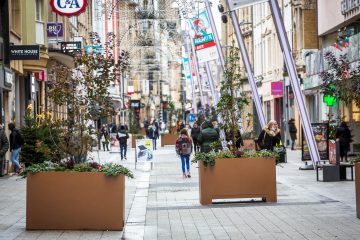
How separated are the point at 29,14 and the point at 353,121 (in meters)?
14.8

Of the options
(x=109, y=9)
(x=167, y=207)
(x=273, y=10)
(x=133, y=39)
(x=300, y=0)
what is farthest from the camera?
(x=133, y=39)

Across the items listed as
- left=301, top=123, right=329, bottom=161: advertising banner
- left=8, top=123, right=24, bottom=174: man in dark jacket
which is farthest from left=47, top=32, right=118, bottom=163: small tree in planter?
left=301, top=123, right=329, bottom=161: advertising banner

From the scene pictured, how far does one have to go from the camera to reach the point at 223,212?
57.5ft

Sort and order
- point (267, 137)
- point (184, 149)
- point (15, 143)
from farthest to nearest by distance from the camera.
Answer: point (267, 137), point (15, 143), point (184, 149)

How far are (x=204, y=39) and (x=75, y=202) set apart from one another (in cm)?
3268

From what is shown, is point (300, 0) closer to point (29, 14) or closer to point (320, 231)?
point (29, 14)

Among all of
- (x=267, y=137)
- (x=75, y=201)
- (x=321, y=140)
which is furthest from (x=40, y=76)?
(x=75, y=201)

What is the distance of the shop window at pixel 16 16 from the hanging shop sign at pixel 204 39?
1248 cm

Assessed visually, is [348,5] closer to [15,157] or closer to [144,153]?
[144,153]

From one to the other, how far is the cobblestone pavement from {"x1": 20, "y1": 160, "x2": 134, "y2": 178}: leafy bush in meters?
0.91

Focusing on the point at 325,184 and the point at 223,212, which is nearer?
the point at 223,212

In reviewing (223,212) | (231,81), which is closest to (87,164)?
(223,212)

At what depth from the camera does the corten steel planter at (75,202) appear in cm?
1461

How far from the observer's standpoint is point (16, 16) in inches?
1404
